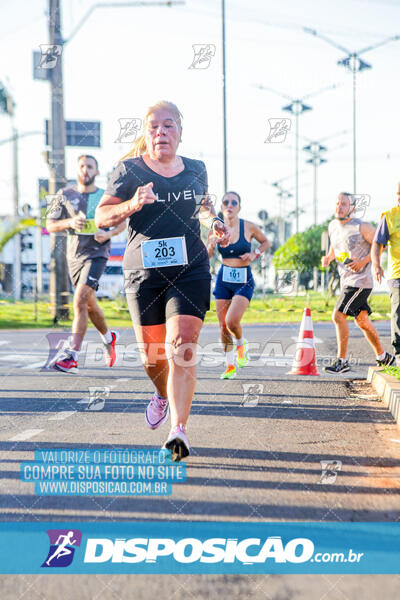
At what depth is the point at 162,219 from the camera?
445 centimetres

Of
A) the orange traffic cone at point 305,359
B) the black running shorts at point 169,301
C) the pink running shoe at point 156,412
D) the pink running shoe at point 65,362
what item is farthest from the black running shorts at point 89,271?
the black running shorts at point 169,301

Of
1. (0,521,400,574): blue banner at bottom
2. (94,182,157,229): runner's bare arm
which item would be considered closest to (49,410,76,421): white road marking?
(94,182,157,229): runner's bare arm

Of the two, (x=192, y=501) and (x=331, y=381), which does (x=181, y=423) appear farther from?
(x=331, y=381)

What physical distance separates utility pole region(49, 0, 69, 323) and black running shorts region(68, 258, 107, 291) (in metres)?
3.09

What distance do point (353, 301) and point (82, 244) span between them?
10.1 feet

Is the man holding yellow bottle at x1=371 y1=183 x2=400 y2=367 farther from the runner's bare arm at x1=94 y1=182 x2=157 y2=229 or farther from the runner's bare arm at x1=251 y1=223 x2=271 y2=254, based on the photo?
the runner's bare arm at x1=94 y1=182 x2=157 y2=229

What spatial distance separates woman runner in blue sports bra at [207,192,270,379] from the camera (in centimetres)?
844

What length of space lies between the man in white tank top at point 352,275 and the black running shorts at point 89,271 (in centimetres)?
252

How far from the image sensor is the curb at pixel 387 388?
19.1 feet

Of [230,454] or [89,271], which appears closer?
[230,454]

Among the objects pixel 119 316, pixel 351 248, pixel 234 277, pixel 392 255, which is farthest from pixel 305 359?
pixel 119 316

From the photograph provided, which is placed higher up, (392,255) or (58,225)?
(58,225)

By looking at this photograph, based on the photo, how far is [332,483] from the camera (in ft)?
12.8

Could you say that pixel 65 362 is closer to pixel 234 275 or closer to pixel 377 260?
pixel 234 275
